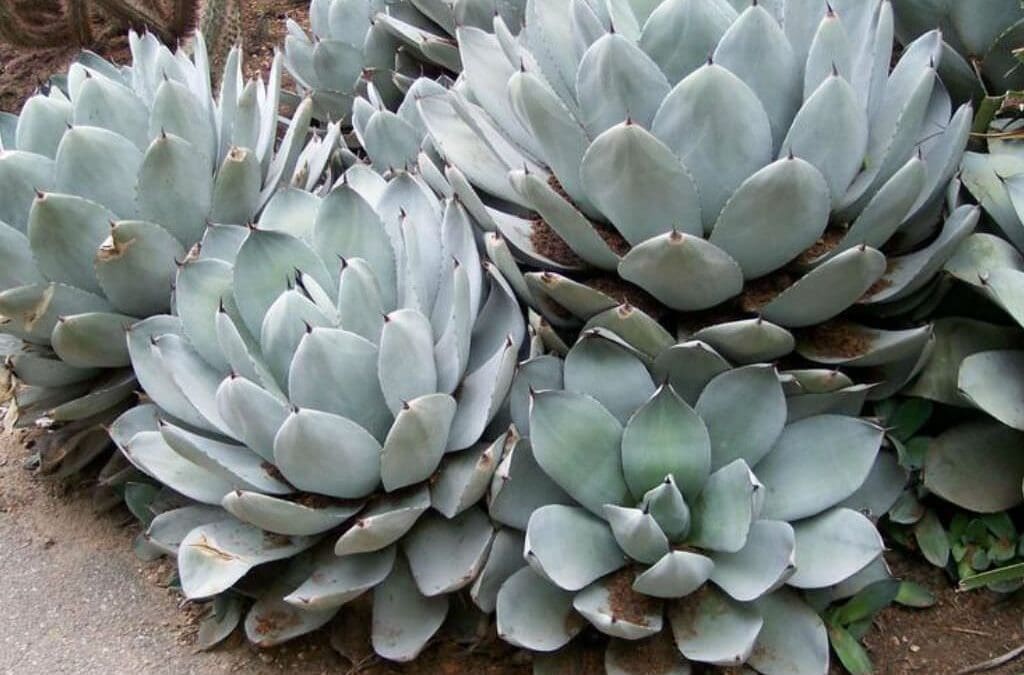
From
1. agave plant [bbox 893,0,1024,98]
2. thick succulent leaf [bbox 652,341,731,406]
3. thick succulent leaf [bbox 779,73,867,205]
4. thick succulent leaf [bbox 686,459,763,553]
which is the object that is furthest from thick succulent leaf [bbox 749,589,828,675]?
agave plant [bbox 893,0,1024,98]

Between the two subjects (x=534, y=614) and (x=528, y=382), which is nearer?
(x=534, y=614)

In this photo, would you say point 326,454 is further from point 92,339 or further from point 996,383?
point 996,383

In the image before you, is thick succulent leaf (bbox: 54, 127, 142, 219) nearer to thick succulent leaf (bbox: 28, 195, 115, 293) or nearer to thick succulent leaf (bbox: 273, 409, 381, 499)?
thick succulent leaf (bbox: 28, 195, 115, 293)

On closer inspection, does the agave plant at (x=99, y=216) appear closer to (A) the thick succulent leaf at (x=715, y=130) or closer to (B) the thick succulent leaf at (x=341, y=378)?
(B) the thick succulent leaf at (x=341, y=378)

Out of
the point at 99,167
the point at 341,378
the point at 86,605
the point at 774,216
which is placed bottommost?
the point at 86,605

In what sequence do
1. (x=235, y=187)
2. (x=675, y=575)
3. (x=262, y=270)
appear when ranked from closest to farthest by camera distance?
(x=675, y=575) < (x=262, y=270) < (x=235, y=187)

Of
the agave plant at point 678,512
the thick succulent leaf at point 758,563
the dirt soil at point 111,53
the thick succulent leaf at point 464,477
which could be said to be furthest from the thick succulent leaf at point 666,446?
the dirt soil at point 111,53

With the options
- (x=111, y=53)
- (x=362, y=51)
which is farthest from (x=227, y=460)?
(x=111, y=53)
